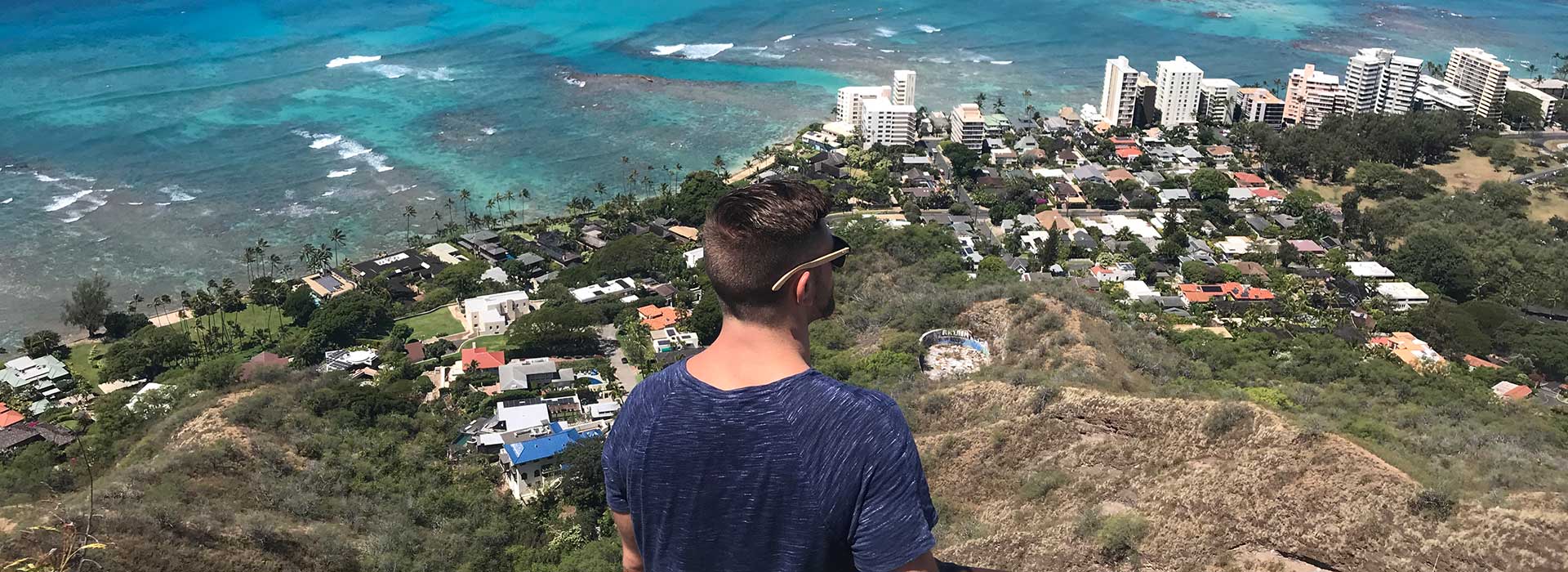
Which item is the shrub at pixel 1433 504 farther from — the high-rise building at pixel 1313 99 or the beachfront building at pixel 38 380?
the high-rise building at pixel 1313 99

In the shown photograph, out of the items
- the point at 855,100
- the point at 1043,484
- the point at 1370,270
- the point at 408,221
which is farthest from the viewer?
the point at 855,100

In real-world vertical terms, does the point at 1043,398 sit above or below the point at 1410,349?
above

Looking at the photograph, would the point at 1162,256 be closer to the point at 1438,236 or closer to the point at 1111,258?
the point at 1111,258

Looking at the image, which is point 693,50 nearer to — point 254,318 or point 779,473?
point 254,318

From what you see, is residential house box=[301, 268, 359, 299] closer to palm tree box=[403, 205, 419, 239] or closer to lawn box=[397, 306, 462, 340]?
lawn box=[397, 306, 462, 340]

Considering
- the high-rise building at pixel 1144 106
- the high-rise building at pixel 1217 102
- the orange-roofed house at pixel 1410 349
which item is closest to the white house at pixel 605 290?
the orange-roofed house at pixel 1410 349

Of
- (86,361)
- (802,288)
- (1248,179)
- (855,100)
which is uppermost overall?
(802,288)

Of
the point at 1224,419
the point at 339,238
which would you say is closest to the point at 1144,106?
the point at 339,238
